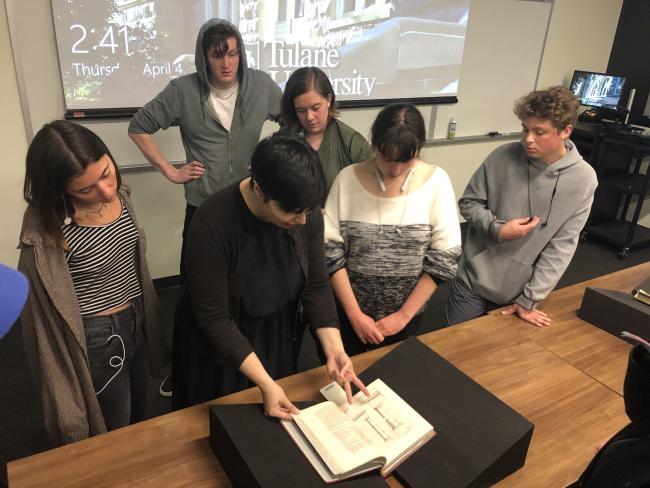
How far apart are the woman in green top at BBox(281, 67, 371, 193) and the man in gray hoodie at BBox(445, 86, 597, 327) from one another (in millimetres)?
484

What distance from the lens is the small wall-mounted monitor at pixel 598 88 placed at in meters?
4.03

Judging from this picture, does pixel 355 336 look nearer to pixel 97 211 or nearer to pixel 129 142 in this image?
pixel 97 211

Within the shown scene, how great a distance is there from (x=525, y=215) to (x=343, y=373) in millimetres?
951

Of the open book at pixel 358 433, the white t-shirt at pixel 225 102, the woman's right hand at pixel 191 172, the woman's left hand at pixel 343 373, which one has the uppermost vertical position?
the white t-shirt at pixel 225 102

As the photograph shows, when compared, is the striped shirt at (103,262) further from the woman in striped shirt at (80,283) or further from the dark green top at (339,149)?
the dark green top at (339,149)

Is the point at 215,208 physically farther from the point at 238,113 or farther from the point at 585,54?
the point at 585,54

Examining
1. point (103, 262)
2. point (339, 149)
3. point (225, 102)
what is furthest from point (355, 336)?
point (225, 102)

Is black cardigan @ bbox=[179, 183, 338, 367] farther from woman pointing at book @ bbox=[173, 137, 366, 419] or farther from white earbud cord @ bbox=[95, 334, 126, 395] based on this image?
white earbud cord @ bbox=[95, 334, 126, 395]

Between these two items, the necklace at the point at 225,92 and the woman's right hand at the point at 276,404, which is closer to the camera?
the woman's right hand at the point at 276,404

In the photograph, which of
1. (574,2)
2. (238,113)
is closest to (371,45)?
(238,113)

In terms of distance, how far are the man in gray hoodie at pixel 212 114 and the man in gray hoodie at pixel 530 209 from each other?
3.55 ft

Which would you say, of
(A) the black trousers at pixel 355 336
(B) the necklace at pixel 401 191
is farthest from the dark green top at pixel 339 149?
(A) the black trousers at pixel 355 336

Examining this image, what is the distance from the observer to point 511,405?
133cm

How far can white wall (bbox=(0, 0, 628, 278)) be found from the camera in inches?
91.5
